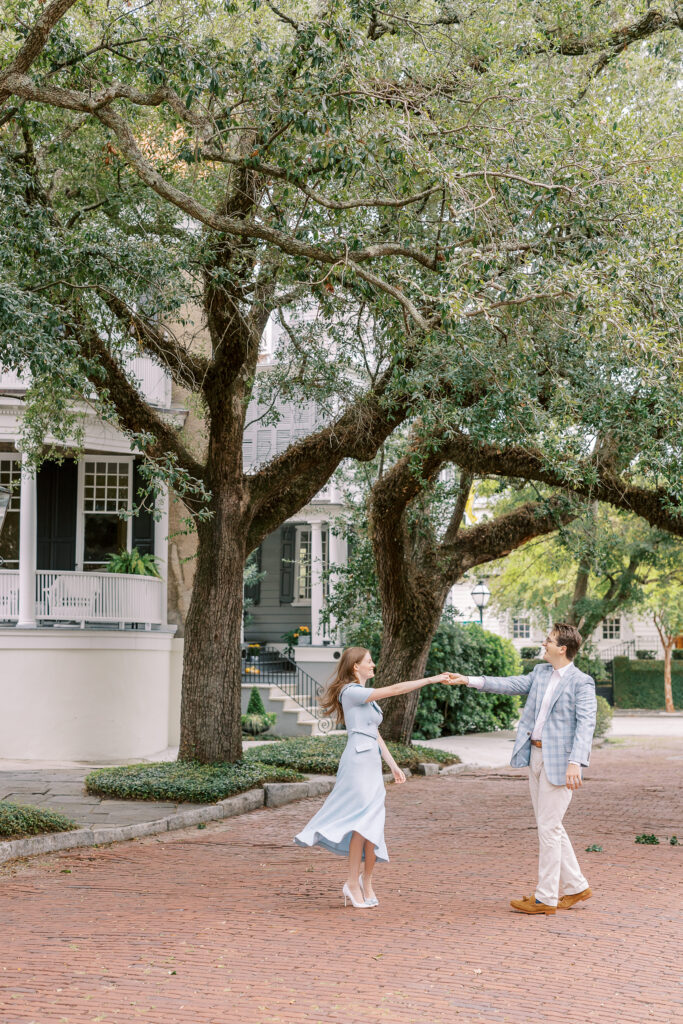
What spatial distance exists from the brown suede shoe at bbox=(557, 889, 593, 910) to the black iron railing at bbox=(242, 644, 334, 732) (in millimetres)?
14851

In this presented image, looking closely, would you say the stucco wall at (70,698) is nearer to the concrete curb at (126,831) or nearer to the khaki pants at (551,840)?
the concrete curb at (126,831)

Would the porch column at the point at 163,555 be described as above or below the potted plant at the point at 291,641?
above

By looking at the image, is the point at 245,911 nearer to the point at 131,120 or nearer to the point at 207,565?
the point at 207,565

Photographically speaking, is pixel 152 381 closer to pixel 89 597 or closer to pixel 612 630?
pixel 89 597

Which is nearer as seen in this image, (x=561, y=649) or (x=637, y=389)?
(x=561, y=649)

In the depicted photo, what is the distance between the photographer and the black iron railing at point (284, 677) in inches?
903

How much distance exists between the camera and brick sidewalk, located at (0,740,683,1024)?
4883 mm

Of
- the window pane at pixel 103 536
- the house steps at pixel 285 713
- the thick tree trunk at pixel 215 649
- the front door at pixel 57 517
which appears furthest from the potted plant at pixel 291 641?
the thick tree trunk at pixel 215 649

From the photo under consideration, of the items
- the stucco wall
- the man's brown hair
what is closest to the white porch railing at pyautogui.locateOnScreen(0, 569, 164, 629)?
the stucco wall

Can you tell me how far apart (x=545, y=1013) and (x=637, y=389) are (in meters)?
7.70

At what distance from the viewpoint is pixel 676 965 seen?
18.7 ft

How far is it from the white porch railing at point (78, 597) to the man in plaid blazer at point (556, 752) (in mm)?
12441

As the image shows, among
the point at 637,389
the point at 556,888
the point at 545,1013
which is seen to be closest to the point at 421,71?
the point at 637,389

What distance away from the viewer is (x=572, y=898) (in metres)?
7.05
